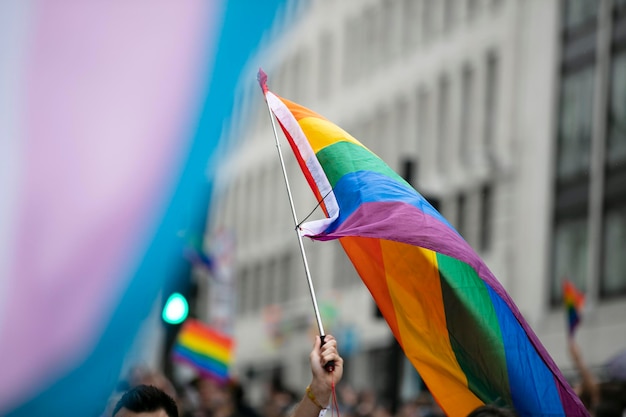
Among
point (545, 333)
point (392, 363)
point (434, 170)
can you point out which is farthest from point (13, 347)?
point (434, 170)

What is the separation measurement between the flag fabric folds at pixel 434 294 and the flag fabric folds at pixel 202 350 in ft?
33.7

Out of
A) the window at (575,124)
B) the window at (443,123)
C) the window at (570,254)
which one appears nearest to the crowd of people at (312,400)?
the window at (570,254)

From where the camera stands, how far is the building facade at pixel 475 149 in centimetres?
3155

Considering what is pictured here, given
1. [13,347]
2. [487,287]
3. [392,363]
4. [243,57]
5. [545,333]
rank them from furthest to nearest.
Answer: [545,333]
[392,363]
[487,287]
[243,57]
[13,347]

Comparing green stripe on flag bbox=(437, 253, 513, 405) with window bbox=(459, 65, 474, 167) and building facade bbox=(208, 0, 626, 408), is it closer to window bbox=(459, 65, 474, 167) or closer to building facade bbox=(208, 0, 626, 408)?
building facade bbox=(208, 0, 626, 408)

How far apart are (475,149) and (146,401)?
111ft

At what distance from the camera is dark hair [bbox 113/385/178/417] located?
4.60 metres

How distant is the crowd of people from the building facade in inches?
357

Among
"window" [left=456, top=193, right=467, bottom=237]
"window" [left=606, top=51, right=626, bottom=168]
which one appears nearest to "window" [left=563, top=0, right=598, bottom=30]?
"window" [left=606, top=51, right=626, bottom=168]

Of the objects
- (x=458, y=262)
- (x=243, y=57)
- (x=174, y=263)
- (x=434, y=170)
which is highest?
(x=243, y=57)

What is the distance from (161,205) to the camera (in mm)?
2699

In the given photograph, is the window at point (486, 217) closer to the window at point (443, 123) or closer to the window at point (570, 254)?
the window at point (443, 123)

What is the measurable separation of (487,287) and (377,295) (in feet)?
1.51

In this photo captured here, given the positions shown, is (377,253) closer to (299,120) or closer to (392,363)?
(299,120)
